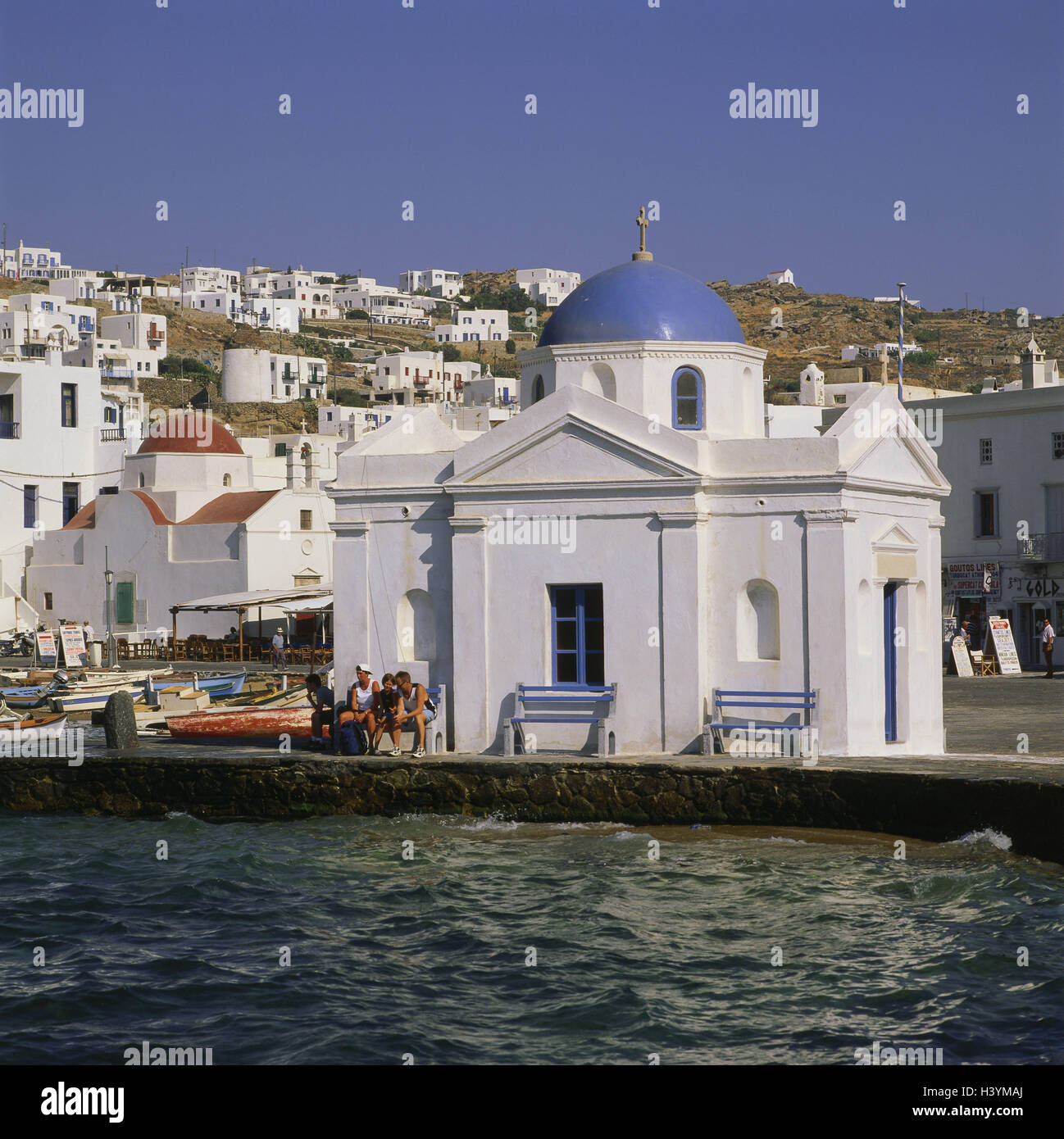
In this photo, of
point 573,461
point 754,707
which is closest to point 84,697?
point 573,461

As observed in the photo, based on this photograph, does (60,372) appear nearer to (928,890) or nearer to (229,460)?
(229,460)

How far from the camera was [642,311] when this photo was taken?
69.9 feet

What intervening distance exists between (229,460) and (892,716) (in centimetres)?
4081

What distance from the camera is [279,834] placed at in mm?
18797

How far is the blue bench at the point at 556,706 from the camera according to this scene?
19234mm

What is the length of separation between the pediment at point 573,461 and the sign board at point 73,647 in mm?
24203

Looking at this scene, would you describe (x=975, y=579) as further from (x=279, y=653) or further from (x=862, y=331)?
(x=862, y=331)

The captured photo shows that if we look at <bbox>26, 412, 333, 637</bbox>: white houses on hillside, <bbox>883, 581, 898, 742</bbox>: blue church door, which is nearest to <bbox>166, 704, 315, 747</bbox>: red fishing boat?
<bbox>883, 581, 898, 742</bbox>: blue church door

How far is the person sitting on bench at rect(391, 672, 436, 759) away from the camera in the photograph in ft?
64.2

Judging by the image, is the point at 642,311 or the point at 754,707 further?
the point at 642,311

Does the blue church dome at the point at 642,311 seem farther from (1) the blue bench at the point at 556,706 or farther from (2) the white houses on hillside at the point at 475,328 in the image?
(2) the white houses on hillside at the point at 475,328

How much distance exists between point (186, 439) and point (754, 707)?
135 feet

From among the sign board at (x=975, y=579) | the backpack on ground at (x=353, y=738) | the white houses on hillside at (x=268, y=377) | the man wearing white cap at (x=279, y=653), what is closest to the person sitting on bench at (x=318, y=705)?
the backpack on ground at (x=353, y=738)

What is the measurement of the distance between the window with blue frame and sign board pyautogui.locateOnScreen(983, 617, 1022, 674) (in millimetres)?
20465
